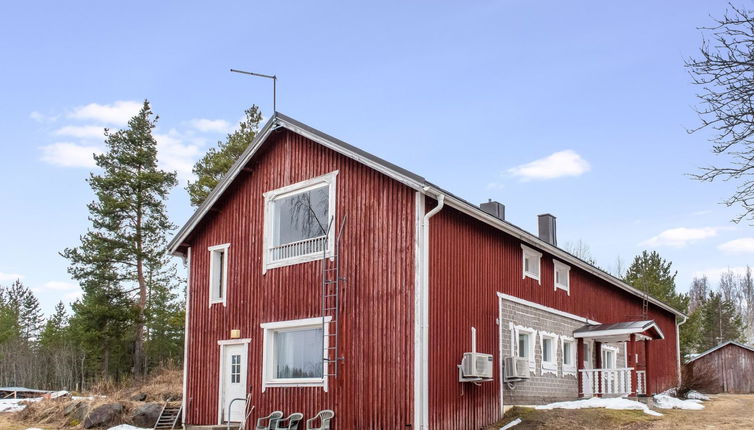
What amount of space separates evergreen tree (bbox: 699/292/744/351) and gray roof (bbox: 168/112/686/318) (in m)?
39.0

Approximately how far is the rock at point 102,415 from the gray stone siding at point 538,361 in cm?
1173

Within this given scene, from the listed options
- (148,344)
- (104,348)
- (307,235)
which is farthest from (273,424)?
(148,344)

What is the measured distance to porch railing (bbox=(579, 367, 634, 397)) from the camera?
20.4 m

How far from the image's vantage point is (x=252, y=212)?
1906 cm

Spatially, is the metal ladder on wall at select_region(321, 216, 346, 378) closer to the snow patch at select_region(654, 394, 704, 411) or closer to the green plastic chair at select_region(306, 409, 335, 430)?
the green plastic chair at select_region(306, 409, 335, 430)

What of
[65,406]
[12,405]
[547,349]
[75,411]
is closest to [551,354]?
[547,349]

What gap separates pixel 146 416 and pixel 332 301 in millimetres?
8517

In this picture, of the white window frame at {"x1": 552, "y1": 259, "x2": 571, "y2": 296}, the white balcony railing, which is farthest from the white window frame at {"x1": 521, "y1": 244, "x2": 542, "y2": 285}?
the white balcony railing

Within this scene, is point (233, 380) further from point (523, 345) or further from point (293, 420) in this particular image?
point (523, 345)

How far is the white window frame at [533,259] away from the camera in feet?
62.7

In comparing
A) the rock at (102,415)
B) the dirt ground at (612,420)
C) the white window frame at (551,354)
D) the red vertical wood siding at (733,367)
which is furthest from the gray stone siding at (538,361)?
the red vertical wood siding at (733,367)

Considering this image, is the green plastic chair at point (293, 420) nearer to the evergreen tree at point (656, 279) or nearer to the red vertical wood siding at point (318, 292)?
the red vertical wood siding at point (318, 292)

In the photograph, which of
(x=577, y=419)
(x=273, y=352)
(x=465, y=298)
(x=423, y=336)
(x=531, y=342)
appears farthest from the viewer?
(x=531, y=342)

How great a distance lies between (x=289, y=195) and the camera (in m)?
18.2
